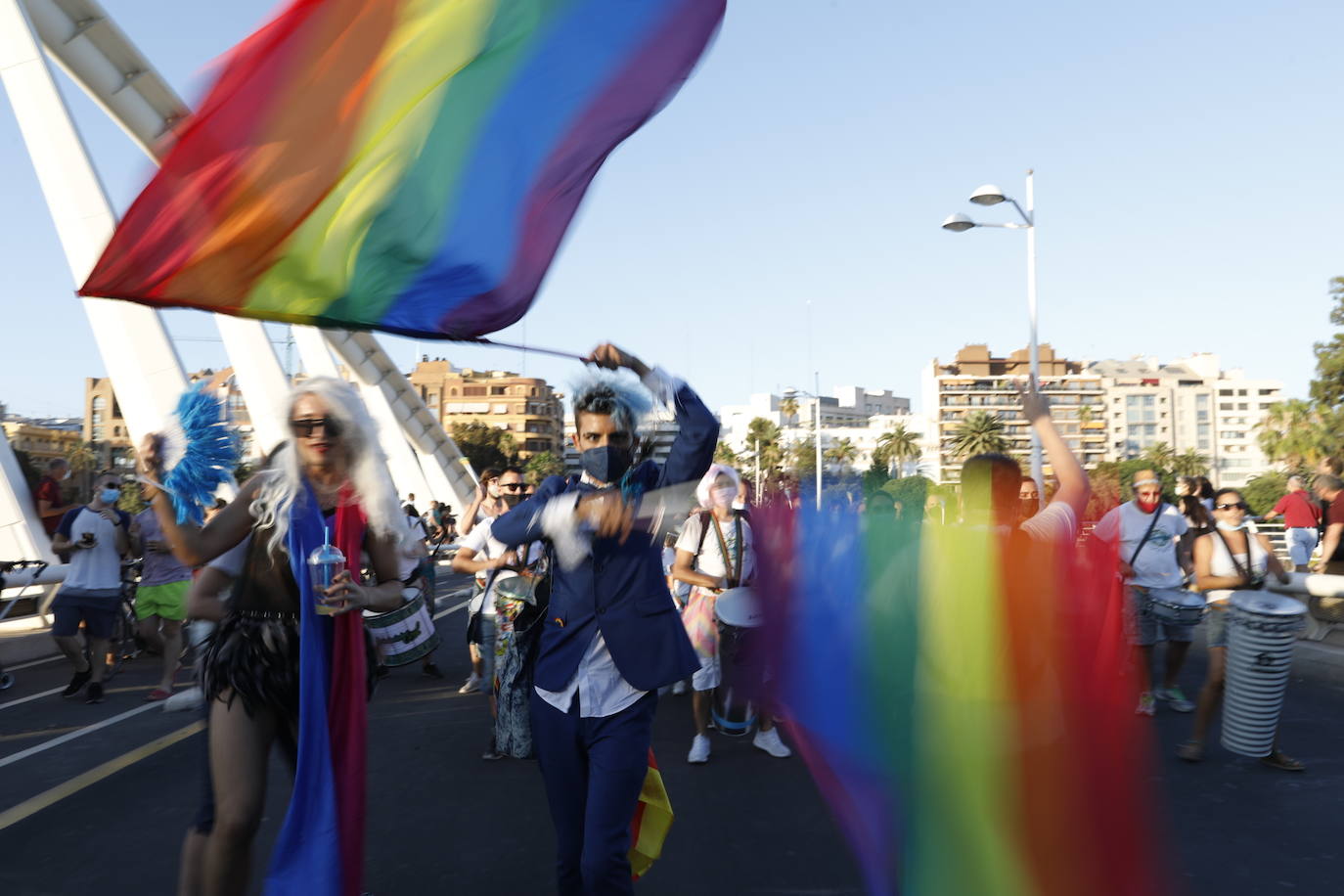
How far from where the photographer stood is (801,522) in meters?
4.66

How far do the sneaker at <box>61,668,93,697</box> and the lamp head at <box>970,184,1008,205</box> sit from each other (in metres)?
16.4

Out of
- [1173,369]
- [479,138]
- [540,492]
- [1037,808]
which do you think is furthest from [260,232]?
[1173,369]

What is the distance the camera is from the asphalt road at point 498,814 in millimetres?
4547

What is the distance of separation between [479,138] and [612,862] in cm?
242

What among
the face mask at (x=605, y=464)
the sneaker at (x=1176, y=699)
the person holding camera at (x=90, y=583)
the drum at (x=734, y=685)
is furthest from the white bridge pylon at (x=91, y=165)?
the face mask at (x=605, y=464)

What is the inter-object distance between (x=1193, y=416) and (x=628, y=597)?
194902mm

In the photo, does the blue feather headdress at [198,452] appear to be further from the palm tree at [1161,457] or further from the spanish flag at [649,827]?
the palm tree at [1161,457]

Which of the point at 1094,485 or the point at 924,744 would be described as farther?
the point at 1094,485

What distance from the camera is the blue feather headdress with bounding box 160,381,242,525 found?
3498 millimetres

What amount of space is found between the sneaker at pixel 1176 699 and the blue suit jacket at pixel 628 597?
665cm

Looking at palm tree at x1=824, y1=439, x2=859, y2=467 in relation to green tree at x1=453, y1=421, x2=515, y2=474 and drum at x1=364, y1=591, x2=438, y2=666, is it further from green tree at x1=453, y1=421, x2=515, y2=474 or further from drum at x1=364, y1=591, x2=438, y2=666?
green tree at x1=453, y1=421, x2=515, y2=474

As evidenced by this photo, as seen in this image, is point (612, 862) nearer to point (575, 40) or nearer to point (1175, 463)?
point (575, 40)

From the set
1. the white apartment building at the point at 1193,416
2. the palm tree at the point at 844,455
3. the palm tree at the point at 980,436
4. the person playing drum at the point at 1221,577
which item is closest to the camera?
the palm tree at the point at 844,455

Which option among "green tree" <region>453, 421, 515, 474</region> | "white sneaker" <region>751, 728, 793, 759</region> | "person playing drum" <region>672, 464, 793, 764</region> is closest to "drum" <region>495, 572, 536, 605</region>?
"person playing drum" <region>672, 464, 793, 764</region>
